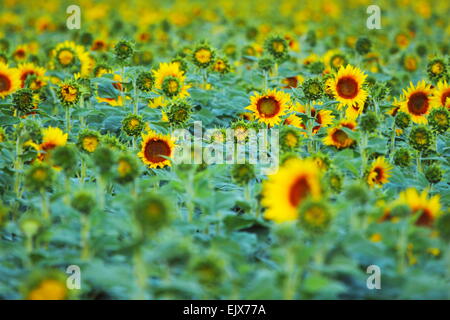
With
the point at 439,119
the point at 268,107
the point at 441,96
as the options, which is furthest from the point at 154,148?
the point at 441,96

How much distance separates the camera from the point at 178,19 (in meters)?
6.45

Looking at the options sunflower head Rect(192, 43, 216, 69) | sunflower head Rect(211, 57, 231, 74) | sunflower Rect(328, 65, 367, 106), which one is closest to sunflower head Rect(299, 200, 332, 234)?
sunflower Rect(328, 65, 367, 106)

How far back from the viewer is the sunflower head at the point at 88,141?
2.46m

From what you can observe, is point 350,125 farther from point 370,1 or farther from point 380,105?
point 370,1

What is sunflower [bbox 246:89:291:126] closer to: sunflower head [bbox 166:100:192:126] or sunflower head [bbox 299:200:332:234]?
sunflower head [bbox 166:100:192:126]

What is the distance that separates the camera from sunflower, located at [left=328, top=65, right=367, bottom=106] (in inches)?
117

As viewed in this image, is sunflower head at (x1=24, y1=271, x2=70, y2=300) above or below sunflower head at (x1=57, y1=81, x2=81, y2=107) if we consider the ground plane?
below

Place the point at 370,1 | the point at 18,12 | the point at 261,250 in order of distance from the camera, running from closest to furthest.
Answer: the point at 261,250
the point at 18,12
the point at 370,1

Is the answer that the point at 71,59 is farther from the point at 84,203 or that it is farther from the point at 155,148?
the point at 84,203

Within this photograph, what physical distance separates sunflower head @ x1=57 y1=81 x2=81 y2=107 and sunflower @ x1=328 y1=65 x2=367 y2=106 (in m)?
1.27

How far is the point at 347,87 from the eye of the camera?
3.00 metres
